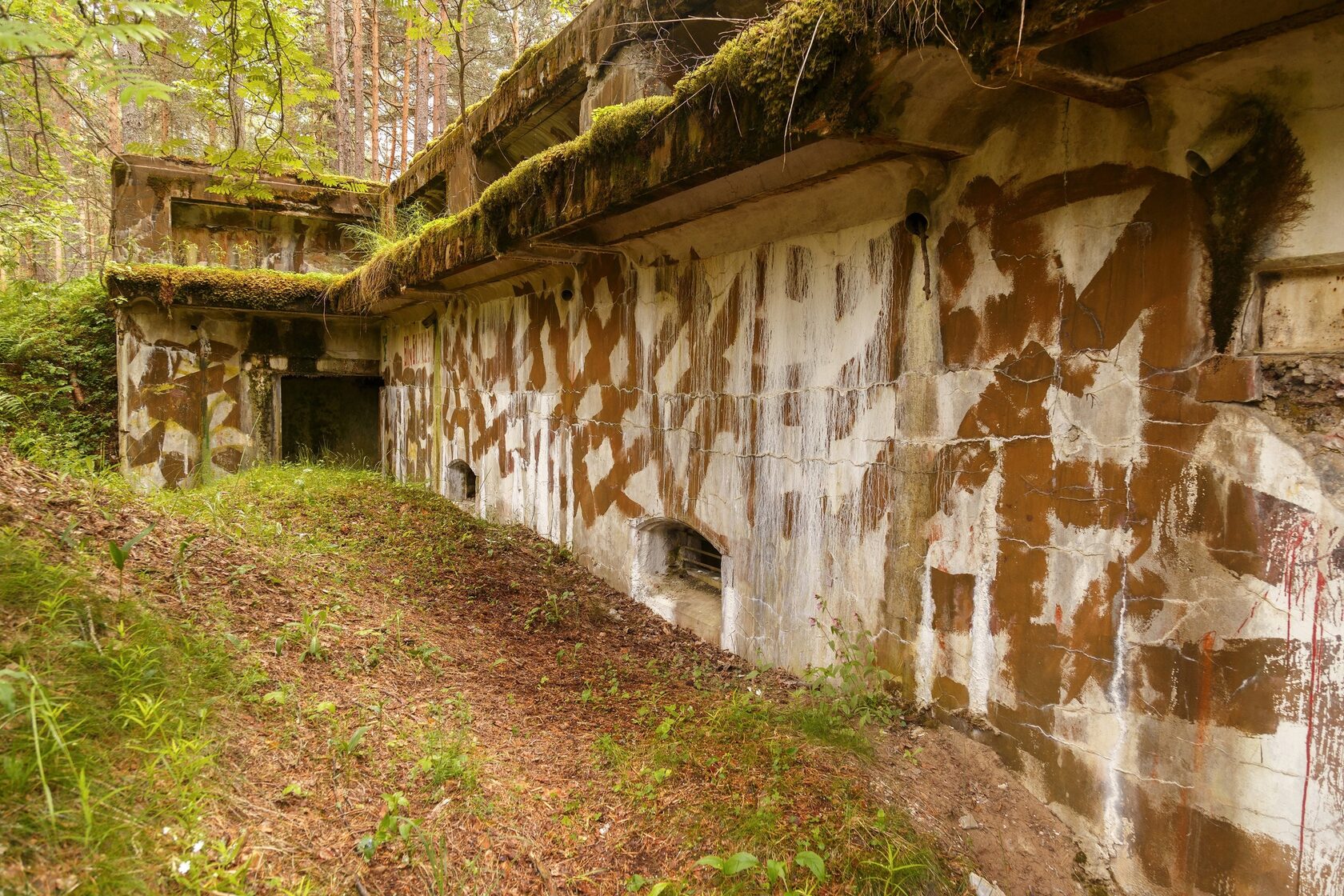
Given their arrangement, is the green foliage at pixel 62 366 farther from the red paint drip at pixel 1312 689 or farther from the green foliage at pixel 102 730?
the red paint drip at pixel 1312 689

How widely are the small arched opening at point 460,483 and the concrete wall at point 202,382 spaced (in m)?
3.01

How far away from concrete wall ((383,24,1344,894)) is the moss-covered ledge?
23.0ft

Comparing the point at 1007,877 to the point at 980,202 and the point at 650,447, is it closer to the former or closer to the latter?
the point at 980,202

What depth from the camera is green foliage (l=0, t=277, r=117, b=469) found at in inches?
356

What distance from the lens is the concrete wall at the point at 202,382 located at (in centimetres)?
876

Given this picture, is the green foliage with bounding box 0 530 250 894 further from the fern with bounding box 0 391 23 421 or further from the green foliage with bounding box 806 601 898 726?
the fern with bounding box 0 391 23 421

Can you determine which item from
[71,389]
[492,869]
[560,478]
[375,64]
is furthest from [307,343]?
[492,869]

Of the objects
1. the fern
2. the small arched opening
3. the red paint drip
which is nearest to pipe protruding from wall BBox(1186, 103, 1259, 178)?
the red paint drip

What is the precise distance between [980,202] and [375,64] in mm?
13724

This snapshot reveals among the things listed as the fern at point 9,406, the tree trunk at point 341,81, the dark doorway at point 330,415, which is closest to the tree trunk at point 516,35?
the tree trunk at point 341,81

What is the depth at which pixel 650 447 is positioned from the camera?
15.5 ft

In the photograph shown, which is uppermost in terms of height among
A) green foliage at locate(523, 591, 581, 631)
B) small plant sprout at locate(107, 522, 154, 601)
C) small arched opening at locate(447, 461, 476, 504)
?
small plant sprout at locate(107, 522, 154, 601)

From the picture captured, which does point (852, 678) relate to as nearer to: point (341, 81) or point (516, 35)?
point (516, 35)

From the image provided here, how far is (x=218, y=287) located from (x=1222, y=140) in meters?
9.63
